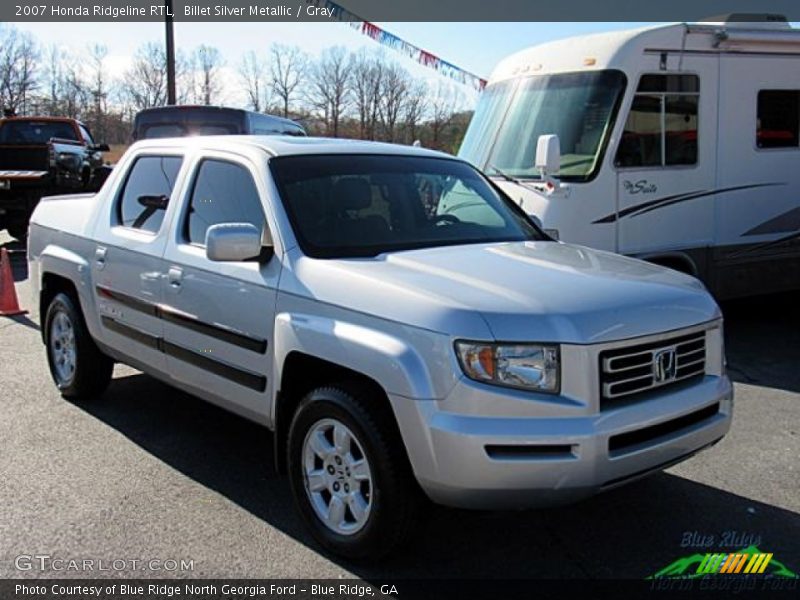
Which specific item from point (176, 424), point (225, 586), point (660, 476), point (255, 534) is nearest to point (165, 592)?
point (225, 586)

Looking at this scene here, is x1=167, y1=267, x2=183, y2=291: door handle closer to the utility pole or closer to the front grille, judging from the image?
the front grille

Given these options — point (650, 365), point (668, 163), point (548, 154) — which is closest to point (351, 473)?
point (650, 365)

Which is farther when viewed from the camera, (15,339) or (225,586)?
(15,339)

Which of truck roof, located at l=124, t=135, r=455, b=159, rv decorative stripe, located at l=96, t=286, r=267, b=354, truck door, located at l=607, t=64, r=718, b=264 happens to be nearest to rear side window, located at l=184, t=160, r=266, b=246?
truck roof, located at l=124, t=135, r=455, b=159

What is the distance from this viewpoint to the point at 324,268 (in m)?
3.67

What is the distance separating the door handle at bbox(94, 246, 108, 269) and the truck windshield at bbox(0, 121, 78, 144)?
37.3 ft

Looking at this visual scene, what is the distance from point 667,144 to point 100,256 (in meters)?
5.22

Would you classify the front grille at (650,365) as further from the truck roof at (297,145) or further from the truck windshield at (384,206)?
the truck roof at (297,145)

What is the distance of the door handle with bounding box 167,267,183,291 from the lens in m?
4.43

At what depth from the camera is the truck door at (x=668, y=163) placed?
746 cm

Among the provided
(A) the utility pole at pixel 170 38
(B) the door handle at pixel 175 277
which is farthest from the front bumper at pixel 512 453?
(A) the utility pole at pixel 170 38

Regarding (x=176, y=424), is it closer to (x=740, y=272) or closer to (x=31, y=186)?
(x=740, y=272)

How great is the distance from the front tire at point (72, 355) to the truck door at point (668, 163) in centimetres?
458

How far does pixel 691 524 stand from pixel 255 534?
2.10 metres
